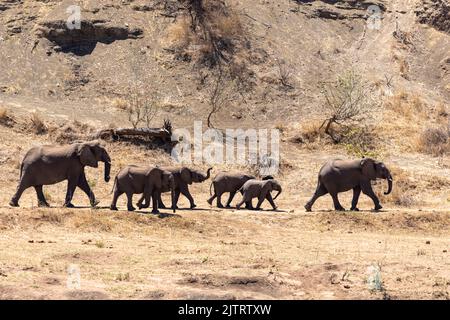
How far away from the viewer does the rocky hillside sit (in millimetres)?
44812

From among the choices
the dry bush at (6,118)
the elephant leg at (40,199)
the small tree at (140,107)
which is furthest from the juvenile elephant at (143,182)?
the dry bush at (6,118)

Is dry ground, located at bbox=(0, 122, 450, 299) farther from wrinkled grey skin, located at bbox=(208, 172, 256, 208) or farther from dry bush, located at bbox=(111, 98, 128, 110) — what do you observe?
dry bush, located at bbox=(111, 98, 128, 110)

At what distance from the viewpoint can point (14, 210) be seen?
77.5ft

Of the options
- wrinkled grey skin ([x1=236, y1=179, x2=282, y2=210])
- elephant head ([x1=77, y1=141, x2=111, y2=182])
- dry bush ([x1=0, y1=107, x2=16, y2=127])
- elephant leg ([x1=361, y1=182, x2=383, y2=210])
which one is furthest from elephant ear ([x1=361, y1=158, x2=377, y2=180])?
dry bush ([x1=0, y1=107, x2=16, y2=127])

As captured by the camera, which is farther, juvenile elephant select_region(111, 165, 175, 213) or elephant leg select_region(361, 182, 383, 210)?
elephant leg select_region(361, 182, 383, 210)

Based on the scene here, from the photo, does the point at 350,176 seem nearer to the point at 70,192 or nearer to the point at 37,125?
the point at 70,192

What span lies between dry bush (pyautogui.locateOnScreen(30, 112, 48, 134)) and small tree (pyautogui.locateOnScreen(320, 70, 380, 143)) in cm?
1307

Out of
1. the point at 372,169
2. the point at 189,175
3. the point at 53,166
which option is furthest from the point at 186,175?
the point at 372,169

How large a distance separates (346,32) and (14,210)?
36.3 meters

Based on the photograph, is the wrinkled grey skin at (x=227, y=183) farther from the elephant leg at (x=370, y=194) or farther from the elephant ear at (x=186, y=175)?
the elephant leg at (x=370, y=194)

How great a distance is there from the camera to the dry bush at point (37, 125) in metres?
37.4

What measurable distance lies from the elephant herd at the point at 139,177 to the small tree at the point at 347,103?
12.1m
